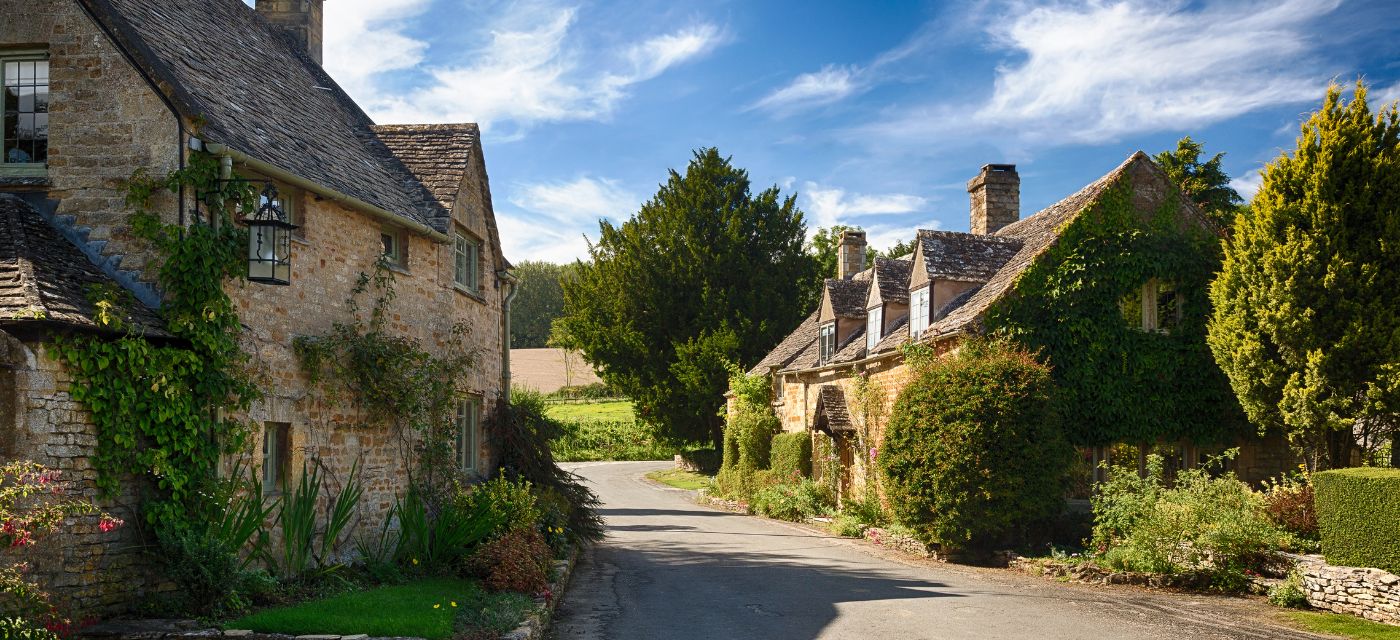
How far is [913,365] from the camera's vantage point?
64.7 feet

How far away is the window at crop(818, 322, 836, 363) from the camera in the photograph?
88.7ft

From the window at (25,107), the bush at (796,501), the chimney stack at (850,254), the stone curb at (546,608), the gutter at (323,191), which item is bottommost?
the bush at (796,501)

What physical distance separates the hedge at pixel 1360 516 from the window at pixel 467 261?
1351 centimetres

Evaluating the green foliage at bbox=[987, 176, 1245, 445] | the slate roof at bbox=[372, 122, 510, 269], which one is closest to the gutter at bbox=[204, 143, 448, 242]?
the slate roof at bbox=[372, 122, 510, 269]

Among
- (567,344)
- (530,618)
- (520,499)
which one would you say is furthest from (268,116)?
(567,344)

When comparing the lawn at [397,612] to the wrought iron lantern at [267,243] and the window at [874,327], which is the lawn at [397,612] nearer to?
the wrought iron lantern at [267,243]

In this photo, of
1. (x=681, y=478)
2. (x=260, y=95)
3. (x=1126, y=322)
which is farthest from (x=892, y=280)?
(x=681, y=478)

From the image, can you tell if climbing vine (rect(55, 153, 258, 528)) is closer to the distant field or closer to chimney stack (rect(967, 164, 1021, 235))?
chimney stack (rect(967, 164, 1021, 235))

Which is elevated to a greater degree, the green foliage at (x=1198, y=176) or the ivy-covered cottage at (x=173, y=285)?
the green foliage at (x=1198, y=176)

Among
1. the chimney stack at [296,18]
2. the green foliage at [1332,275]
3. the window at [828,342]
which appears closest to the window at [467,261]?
the chimney stack at [296,18]

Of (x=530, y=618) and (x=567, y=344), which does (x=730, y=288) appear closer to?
(x=567, y=344)

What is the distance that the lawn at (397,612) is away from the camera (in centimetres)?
934

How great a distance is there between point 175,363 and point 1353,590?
14054mm

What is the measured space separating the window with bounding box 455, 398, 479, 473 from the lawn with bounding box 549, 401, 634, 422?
125ft
